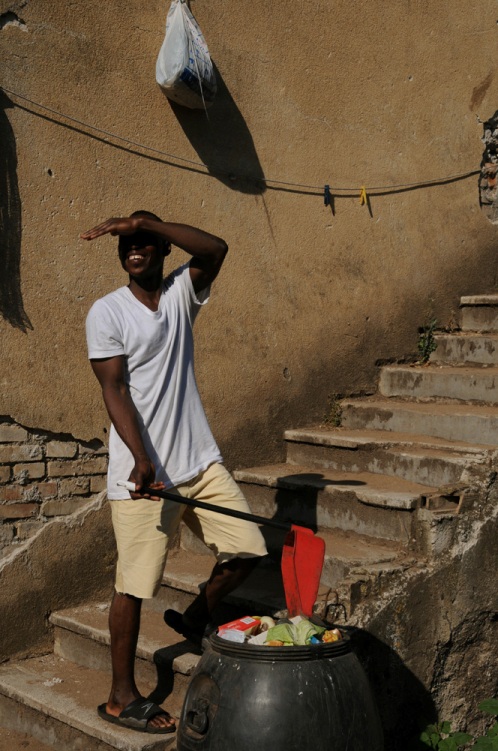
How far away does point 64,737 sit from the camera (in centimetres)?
396

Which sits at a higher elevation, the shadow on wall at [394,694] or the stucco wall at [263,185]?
the stucco wall at [263,185]

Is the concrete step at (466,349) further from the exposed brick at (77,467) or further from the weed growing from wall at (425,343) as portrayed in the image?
the exposed brick at (77,467)

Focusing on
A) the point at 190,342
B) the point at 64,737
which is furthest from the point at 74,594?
the point at 190,342

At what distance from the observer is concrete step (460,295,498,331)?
6414 millimetres

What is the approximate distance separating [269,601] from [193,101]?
Result: 2.81 metres

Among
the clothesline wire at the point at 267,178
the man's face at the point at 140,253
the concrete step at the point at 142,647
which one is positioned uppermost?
the clothesline wire at the point at 267,178

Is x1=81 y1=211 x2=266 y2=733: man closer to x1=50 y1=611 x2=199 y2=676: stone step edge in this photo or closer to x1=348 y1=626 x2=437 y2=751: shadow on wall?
x1=50 y1=611 x2=199 y2=676: stone step edge

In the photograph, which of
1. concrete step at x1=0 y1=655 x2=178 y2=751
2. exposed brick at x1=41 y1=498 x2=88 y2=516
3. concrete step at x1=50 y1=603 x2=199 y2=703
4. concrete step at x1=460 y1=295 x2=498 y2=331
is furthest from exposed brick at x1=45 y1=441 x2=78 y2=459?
concrete step at x1=460 y1=295 x2=498 y2=331

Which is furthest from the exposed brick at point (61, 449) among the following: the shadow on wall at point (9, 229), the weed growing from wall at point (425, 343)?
the weed growing from wall at point (425, 343)

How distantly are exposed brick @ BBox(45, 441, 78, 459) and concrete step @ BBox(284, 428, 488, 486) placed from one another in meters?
1.47

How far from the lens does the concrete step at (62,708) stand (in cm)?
370

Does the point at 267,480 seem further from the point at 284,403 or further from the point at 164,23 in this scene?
the point at 164,23

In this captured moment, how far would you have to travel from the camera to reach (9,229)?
458cm

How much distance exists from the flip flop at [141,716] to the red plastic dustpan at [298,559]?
0.71 m
